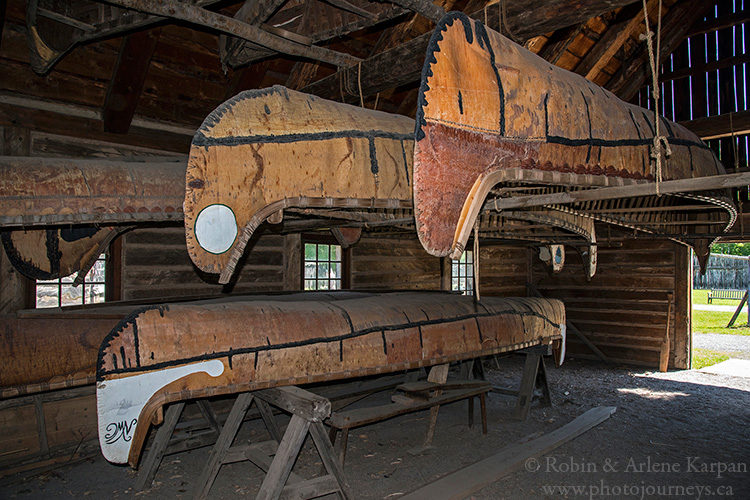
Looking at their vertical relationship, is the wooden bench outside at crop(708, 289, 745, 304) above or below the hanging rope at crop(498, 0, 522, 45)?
below

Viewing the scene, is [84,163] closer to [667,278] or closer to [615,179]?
[615,179]

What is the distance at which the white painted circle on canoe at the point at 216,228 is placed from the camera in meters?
2.49

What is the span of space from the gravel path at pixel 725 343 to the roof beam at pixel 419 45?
9245 mm

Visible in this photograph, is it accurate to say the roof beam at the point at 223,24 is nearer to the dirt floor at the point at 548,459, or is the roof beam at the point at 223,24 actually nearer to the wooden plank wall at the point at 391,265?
the wooden plank wall at the point at 391,265

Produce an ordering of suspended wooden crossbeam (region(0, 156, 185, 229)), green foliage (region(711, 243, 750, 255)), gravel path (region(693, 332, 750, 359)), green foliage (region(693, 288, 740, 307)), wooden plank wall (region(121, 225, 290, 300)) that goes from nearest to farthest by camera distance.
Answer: suspended wooden crossbeam (region(0, 156, 185, 229))
wooden plank wall (region(121, 225, 290, 300))
gravel path (region(693, 332, 750, 359))
green foliage (region(693, 288, 740, 307))
green foliage (region(711, 243, 750, 255))

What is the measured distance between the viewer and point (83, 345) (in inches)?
140

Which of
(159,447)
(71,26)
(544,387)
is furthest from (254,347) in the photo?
(544,387)

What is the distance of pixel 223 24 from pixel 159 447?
12.0 feet

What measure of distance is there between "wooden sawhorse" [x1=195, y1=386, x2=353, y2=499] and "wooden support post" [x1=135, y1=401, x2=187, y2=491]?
50cm

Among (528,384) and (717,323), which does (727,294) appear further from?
(528,384)

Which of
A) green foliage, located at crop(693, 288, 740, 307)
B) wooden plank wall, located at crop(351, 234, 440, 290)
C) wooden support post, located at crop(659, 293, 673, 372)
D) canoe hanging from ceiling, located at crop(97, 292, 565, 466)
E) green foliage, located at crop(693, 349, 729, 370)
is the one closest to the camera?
canoe hanging from ceiling, located at crop(97, 292, 565, 466)

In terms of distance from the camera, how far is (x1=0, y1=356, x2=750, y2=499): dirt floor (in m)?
3.97

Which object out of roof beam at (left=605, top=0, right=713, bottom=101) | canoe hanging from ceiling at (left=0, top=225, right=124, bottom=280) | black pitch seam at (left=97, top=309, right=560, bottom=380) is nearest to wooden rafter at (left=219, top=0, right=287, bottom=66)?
canoe hanging from ceiling at (left=0, top=225, right=124, bottom=280)

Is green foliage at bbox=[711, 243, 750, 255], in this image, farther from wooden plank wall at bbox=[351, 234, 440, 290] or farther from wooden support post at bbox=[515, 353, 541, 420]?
wooden support post at bbox=[515, 353, 541, 420]
